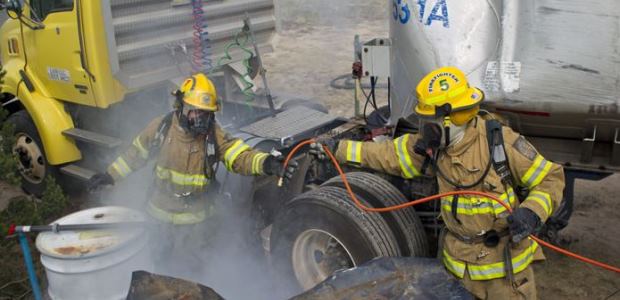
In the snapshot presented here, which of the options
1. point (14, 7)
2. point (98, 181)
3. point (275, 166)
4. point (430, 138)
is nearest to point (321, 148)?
point (275, 166)

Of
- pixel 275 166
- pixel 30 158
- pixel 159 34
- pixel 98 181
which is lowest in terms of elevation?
pixel 30 158

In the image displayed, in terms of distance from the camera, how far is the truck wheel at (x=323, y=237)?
3453 millimetres

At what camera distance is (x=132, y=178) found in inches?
205

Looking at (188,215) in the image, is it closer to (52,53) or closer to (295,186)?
(295,186)

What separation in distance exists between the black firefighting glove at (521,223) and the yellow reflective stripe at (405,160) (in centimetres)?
73

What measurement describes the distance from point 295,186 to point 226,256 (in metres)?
0.84

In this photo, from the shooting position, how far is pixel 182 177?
404 centimetres

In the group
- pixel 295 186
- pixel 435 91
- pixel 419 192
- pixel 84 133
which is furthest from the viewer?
pixel 84 133

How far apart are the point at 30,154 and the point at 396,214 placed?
4335mm

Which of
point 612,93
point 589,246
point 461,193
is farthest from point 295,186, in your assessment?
point 589,246

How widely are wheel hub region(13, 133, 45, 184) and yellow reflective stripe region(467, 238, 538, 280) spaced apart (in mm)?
4709

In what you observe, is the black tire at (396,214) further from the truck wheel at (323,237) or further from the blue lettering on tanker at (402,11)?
the blue lettering on tanker at (402,11)

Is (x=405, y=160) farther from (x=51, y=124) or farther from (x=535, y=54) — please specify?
(x=51, y=124)

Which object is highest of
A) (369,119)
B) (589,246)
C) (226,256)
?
(369,119)
